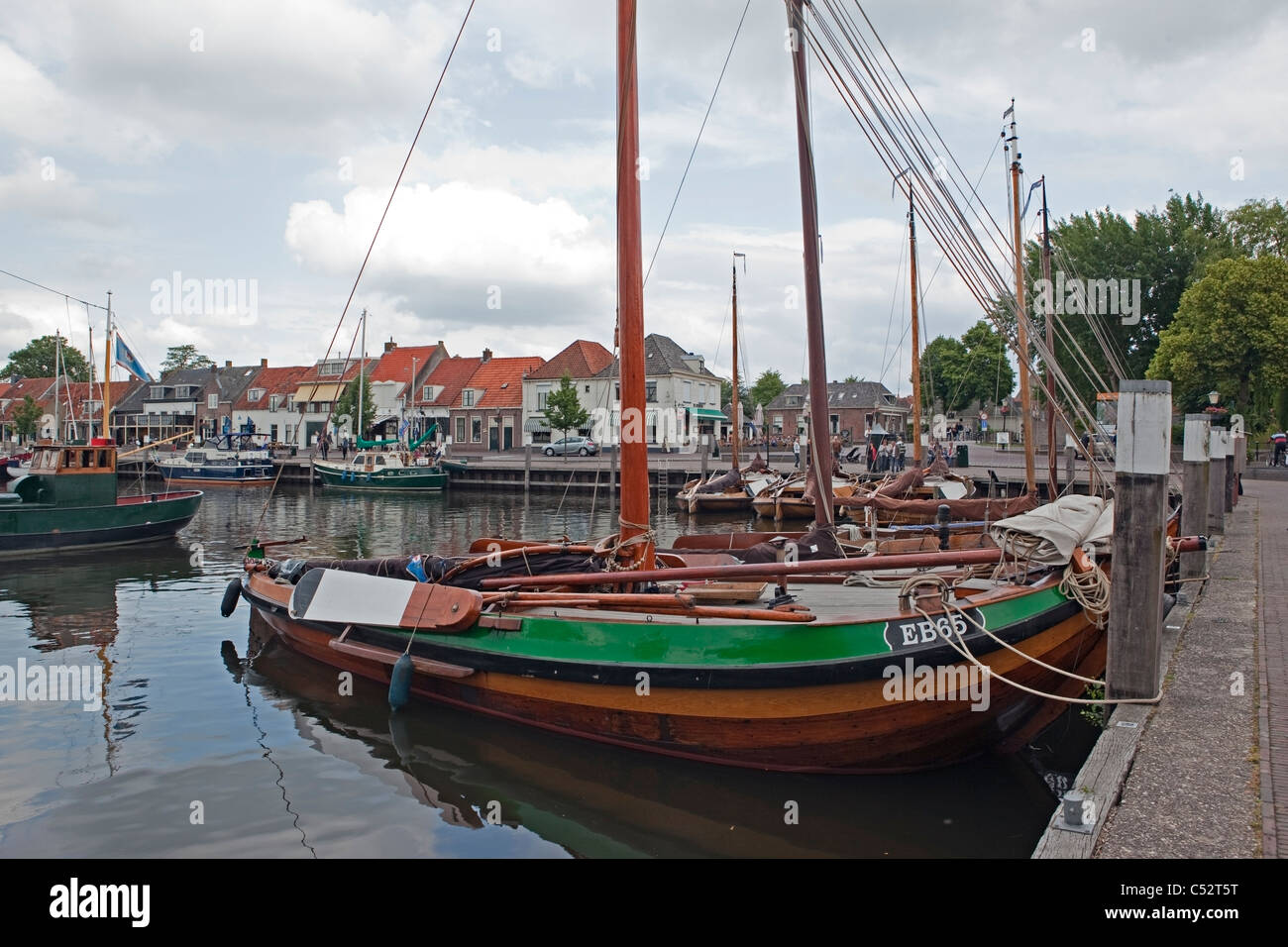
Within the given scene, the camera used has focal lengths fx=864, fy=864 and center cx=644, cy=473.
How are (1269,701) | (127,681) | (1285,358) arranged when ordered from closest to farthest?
(1269,701) < (127,681) < (1285,358)

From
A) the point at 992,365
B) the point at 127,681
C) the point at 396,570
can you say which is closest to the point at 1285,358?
the point at 396,570

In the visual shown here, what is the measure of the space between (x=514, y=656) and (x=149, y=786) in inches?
130

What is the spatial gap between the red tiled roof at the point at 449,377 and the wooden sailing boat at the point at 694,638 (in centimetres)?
5865

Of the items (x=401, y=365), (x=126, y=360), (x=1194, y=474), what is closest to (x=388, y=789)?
(x=1194, y=474)

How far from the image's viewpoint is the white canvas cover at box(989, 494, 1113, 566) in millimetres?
7445

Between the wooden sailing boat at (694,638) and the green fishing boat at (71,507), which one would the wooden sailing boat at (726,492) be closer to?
the green fishing boat at (71,507)

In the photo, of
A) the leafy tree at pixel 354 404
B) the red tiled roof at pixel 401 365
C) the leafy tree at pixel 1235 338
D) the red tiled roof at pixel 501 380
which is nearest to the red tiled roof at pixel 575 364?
the red tiled roof at pixel 501 380

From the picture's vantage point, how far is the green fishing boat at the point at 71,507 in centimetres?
2109

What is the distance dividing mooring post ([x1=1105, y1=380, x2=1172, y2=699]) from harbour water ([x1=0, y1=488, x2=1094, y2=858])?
1.41 metres

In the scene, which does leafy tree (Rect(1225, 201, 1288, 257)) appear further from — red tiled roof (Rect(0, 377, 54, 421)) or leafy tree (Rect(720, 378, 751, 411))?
red tiled roof (Rect(0, 377, 54, 421))

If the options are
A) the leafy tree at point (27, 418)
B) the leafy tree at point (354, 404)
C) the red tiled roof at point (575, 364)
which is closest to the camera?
the red tiled roof at point (575, 364)

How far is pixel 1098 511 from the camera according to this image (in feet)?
27.1
